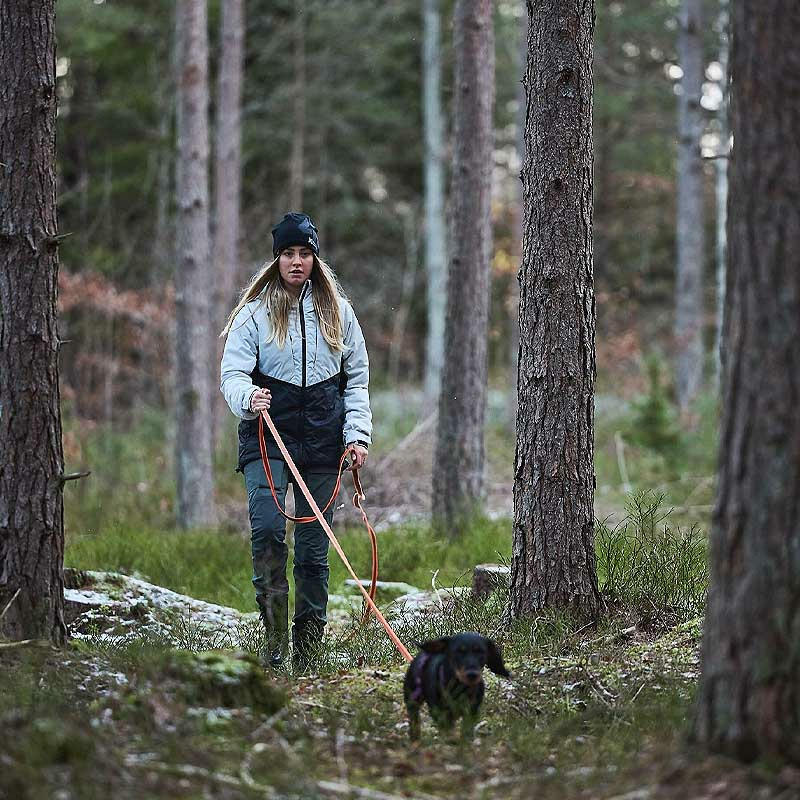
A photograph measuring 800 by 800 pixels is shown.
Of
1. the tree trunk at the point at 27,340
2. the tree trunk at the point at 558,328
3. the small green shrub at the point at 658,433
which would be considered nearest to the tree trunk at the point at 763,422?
the tree trunk at the point at 558,328

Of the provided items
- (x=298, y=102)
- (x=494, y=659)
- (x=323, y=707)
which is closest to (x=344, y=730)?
(x=323, y=707)

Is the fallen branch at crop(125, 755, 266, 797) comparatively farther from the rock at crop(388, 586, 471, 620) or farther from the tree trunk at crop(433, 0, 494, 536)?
the tree trunk at crop(433, 0, 494, 536)

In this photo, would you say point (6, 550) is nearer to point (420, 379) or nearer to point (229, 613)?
point (229, 613)

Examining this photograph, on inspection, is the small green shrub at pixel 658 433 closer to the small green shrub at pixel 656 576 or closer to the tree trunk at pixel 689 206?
the tree trunk at pixel 689 206

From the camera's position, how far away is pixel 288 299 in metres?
5.70

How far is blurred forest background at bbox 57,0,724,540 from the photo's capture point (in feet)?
48.5

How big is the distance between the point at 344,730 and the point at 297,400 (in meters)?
2.01

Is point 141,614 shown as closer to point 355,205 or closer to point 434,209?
point 434,209

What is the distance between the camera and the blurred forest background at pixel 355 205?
14.8 m

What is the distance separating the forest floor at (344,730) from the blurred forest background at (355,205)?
750 centimetres

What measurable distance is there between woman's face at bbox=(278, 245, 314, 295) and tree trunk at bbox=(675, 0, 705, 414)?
13.7 metres

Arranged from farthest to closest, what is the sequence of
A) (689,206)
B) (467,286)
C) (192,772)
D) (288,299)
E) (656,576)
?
(689,206) → (467,286) → (656,576) → (288,299) → (192,772)

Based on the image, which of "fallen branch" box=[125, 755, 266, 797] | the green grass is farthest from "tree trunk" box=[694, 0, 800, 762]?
the green grass

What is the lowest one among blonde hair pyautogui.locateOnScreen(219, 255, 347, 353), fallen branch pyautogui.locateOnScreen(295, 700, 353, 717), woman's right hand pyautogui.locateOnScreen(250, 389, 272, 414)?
fallen branch pyautogui.locateOnScreen(295, 700, 353, 717)
